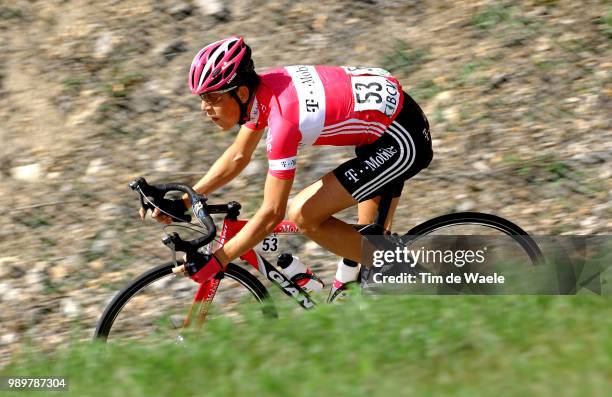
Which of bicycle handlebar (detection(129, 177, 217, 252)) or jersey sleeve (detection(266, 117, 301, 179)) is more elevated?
jersey sleeve (detection(266, 117, 301, 179))

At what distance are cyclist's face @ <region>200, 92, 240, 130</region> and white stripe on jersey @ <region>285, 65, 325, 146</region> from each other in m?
0.44

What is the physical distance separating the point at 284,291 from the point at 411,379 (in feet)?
5.94

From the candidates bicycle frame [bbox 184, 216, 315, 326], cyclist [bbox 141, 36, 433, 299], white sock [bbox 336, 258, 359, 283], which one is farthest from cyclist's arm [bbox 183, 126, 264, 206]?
white sock [bbox 336, 258, 359, 283]

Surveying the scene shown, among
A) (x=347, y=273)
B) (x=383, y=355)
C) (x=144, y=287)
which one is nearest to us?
(x=383, y=355)

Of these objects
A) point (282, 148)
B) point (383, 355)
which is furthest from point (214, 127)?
point (383, 355)

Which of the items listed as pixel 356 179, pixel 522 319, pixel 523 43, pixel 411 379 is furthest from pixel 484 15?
pixel 411 379

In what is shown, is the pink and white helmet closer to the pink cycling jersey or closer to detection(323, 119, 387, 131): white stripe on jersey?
the pink cycling jersey

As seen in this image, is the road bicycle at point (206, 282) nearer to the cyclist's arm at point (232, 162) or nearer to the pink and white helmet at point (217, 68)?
the cyclist's arm at point (232, 162)

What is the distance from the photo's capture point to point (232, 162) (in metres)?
6.73

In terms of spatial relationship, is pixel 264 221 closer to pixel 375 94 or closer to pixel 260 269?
pixel 260 269

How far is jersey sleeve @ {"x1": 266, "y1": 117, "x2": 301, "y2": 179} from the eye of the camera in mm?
5953

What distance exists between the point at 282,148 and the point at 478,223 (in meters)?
1.83

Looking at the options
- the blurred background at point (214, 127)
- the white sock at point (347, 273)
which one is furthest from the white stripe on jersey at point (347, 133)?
the blurred background at point (214, 127)

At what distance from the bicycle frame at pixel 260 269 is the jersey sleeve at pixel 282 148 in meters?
0.59
